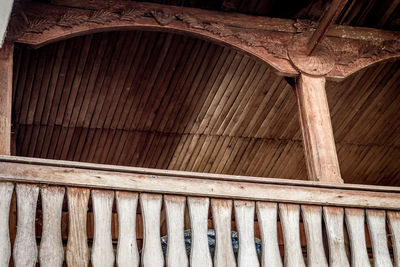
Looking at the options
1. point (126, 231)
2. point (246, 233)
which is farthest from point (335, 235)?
point (126, 231)

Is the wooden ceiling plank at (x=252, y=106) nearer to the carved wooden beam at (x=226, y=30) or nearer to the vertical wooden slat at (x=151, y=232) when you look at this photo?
the carved wooden beam at (x=226, y=30)

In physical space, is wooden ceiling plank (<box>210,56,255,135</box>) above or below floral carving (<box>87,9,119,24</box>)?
above

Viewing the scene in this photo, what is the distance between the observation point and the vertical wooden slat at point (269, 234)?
5.74 meters

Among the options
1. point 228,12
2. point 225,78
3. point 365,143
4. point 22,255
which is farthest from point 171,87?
point 22,255

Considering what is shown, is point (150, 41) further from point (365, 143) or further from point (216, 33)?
point (365, 143)

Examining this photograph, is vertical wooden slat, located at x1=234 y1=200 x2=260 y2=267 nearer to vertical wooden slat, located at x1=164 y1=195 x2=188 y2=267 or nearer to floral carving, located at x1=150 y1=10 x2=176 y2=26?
vertical wooden slat, located at x1=164 y1=195 x2=188 y2=267

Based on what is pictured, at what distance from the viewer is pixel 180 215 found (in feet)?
19.0

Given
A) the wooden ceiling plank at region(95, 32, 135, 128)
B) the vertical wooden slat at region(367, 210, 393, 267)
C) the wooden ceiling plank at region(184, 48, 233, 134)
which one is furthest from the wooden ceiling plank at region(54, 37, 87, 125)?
the vertical wooden slat at region(367, 210, 393, 267)

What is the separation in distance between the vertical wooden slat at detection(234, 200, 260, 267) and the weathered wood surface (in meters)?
0.08

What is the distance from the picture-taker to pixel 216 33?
7422 millimetres

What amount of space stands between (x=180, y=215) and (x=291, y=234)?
1002 millimetres

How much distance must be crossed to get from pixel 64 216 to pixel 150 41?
2.40 meters

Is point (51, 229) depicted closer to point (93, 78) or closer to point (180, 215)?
point (180, 215)

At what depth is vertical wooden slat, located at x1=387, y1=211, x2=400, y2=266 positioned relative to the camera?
6043 mm
